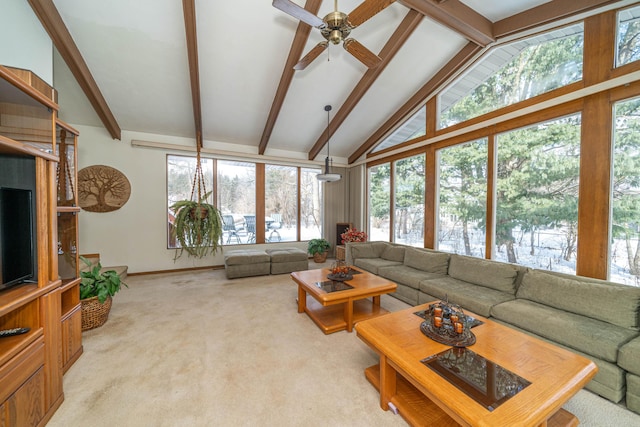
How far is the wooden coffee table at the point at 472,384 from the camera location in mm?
1084

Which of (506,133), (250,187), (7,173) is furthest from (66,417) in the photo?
(506,133)

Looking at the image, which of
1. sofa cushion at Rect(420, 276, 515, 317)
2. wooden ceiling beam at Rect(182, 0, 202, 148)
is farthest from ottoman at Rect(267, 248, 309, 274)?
wooden ceiling beam at Rect(182, 0, 202, 148)

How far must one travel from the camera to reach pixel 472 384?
1265 millimetres

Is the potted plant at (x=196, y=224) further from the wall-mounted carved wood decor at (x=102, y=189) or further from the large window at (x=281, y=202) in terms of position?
the large window at (x=281, y=202)

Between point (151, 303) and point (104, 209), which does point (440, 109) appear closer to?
point (151, 303)

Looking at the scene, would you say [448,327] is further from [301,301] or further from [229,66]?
[229,66]

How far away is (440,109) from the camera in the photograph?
417cm

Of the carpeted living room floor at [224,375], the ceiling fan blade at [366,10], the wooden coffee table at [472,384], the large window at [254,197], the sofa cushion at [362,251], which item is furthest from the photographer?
the large window at [254,197]

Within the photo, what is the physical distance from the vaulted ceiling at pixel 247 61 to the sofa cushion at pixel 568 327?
3.04 meters

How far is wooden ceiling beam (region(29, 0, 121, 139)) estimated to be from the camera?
2.46 meters

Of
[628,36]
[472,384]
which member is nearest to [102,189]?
[472,384]

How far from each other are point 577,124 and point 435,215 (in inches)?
80.7

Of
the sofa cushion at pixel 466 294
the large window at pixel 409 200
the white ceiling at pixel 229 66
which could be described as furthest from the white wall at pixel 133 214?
the sofa cushion at pixel 466 294

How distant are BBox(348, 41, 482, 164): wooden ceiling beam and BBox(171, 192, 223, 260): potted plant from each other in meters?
3.67
